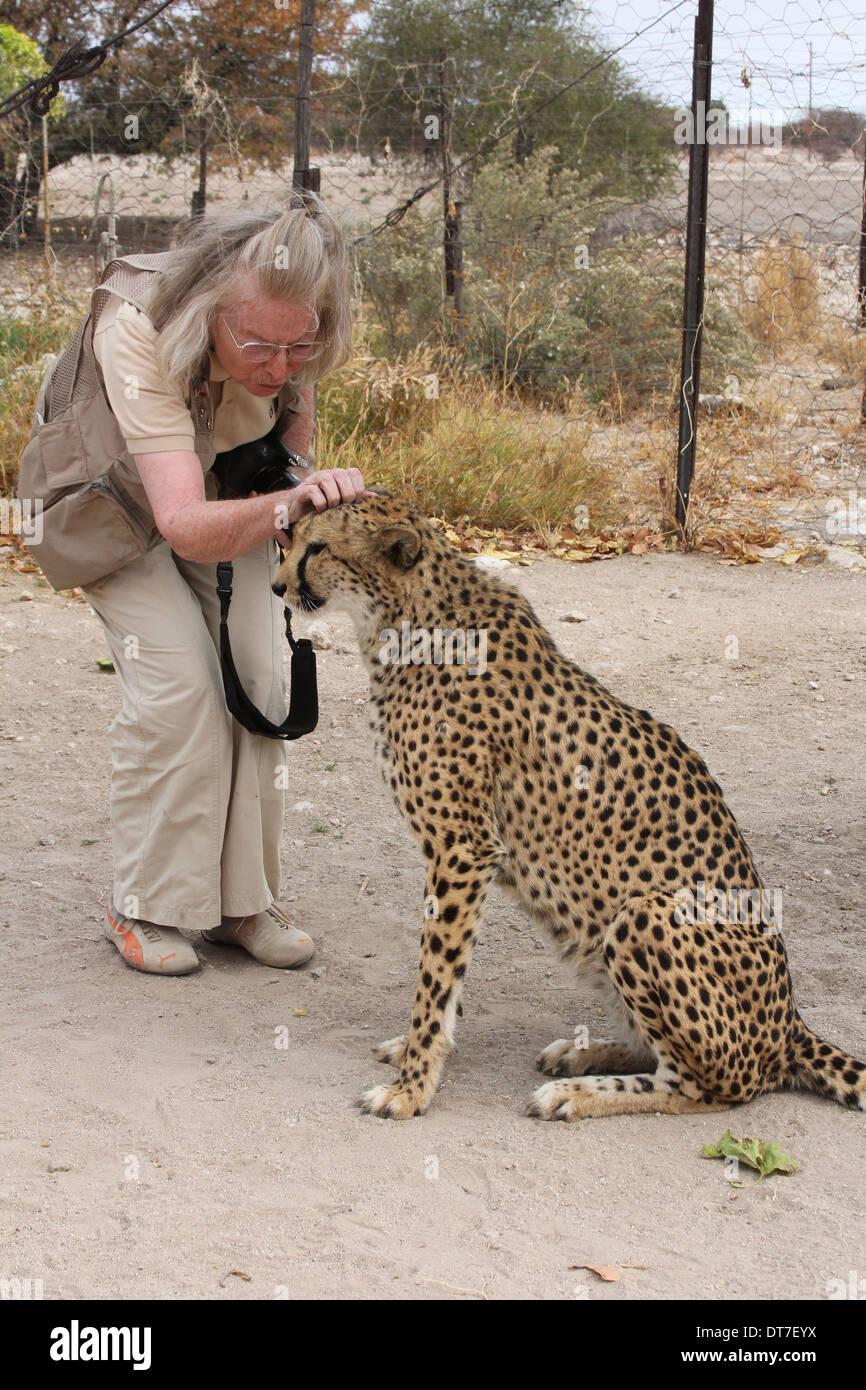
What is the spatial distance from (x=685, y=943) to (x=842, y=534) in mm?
5257

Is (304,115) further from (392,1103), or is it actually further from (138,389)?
(392,1103)

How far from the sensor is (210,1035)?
10.1 feet

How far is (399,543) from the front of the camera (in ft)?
9.53

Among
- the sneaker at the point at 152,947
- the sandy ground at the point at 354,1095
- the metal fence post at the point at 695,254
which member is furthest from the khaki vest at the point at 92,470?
the metal fence post at the point at 695,254

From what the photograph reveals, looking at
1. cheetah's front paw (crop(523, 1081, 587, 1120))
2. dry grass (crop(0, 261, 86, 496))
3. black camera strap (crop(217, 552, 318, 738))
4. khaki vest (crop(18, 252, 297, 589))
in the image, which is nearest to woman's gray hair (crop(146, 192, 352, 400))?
khaki vest (crop(18, 252, 297, 589))

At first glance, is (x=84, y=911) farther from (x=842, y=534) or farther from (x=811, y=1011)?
(x=842, y=534)

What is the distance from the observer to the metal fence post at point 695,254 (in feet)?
21.4

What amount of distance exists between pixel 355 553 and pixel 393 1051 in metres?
1.17

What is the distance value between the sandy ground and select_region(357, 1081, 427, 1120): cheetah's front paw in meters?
0.03

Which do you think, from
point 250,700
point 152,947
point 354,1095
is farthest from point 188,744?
point 354,1095

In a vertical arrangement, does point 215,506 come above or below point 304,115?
below

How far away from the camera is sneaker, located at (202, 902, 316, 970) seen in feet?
11.4

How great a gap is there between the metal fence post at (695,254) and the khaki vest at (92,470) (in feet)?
13.6
